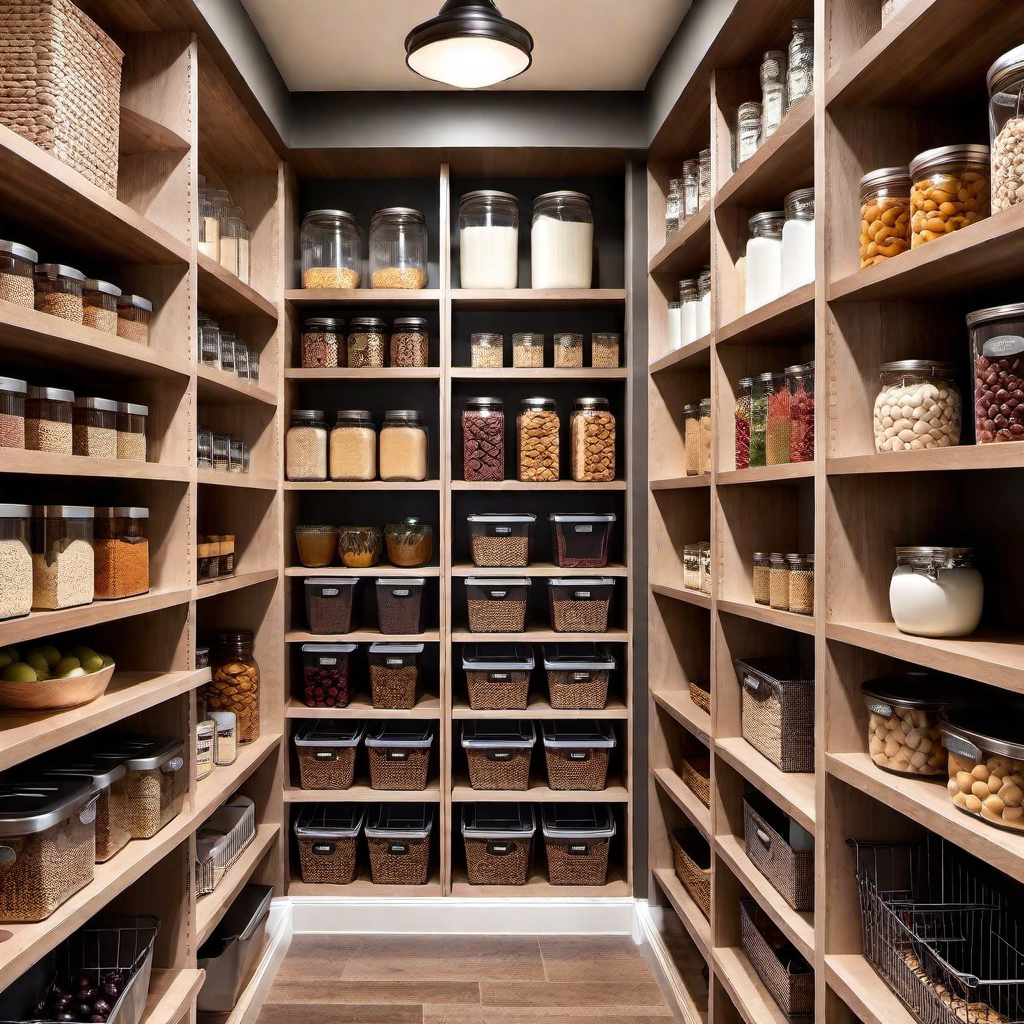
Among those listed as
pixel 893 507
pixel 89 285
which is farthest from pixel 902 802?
pixel 89 285

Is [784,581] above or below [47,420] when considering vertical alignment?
below

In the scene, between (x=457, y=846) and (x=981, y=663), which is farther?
(x=457, y=846)

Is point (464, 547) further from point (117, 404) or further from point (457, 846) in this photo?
point (117, 404)

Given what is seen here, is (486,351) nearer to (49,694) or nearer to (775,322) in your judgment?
(775,322)

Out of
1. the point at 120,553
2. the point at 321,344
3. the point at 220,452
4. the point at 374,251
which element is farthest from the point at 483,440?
the point at 120,553

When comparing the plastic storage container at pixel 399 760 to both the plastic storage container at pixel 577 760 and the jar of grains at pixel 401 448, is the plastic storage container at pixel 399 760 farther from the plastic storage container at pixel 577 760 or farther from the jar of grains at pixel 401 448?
the jar of grains at pixel 401 448

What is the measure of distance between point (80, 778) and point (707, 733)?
62.4 inches

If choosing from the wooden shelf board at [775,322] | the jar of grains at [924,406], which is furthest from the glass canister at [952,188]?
the wooden shelf board at [775,322]

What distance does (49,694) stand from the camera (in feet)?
5.50

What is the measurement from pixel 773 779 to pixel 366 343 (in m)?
2.02

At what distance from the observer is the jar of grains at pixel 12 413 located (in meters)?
1.50

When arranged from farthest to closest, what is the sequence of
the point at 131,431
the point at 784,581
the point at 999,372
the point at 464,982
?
the point at 464,982, the point at 784,581, the point at 131,431, the point at 999,372

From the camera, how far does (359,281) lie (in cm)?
344

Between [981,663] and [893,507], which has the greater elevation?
[893,507]
